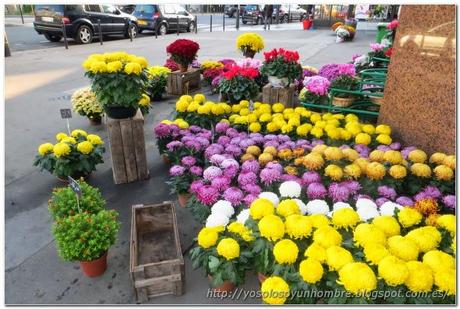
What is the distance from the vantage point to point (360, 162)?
9.20 feet

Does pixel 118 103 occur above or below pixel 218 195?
above

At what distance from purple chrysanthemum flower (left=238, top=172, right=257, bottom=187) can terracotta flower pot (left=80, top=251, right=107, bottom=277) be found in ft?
3.78

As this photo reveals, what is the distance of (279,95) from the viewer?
5211 millimetres

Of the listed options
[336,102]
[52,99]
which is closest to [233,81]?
[336,102]

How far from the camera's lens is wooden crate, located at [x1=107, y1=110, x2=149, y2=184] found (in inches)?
142

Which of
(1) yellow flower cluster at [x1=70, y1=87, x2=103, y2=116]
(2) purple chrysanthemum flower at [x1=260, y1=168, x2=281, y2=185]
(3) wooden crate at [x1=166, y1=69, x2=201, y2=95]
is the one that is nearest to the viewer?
(2) purple chrysanthemum flower at [x1=260, y1=168, x2=281, y2=185]

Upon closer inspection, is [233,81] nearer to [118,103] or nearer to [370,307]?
[118,103]

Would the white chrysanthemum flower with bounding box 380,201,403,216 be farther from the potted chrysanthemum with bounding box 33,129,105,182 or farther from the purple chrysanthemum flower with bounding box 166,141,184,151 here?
the potted chrysanthemum with bounding box 33,129,105,182

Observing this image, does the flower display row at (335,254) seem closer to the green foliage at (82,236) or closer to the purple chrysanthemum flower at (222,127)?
the green foliage at (82,236)

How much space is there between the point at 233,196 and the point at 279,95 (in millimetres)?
2974

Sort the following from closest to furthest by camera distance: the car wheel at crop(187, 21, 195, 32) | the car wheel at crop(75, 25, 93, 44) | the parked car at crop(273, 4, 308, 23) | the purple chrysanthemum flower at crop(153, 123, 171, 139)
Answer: the purple chrysanthemum flower at crop(153, 123, 171, 139), the car wheel at crop(75, 25, 93, 44), the car wheel at crop(187, 21, 195, 32), the parked car at crop(273, 4, 308, 23)

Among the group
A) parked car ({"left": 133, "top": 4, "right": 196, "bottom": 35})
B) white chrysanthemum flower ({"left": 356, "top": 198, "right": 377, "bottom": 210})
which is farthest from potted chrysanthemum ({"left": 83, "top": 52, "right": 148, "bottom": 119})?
parked car ({"left": 133, "top": 4, "right": 196, "bottom": 35})

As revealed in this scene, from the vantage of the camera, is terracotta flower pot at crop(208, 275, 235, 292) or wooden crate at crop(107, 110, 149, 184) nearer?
terracotta flower pot at crop(208, 275, 235, 292)

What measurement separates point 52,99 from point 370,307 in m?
7.13
